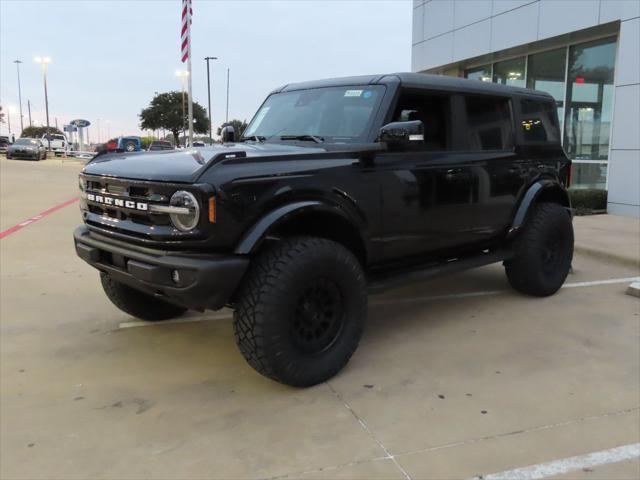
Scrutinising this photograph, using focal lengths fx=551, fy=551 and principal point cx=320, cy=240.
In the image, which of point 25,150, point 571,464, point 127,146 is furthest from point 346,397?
point 25,150

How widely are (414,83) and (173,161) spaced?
1.90 m

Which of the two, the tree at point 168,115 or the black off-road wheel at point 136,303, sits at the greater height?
the tree at point 168,115

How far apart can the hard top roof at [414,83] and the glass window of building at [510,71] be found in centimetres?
936

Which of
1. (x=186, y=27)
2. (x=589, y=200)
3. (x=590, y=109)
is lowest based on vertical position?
(x=589, y=200)

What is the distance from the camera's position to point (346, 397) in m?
3.24

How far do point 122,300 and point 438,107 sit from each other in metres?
2.86

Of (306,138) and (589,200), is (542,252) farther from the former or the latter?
(589,200)

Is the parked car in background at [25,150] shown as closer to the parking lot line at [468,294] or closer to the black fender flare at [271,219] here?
the parking lot line at [468,294]

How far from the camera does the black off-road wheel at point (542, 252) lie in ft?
16.3

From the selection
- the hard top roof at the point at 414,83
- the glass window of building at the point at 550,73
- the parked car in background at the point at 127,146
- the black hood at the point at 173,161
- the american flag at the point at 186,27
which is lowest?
the black hood at the point at 173,161

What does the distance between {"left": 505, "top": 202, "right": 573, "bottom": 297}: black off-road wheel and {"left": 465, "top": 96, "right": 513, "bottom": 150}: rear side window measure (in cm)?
78

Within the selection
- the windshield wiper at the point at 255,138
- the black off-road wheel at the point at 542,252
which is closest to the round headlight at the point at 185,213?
the windshield wiper at the point at 255,138

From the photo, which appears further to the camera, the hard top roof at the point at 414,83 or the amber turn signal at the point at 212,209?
the hard top roof at the point at 414,83

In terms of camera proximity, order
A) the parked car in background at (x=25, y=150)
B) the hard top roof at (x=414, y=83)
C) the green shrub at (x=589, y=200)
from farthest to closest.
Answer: the parked car in background at (x=25, y=150)
the green shrub at (x=589, y=200)
the hard top roof at (x=414, y=83)
